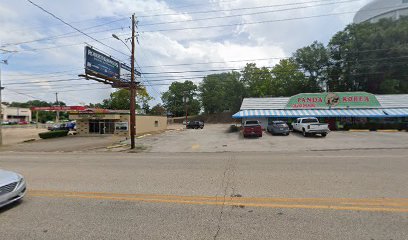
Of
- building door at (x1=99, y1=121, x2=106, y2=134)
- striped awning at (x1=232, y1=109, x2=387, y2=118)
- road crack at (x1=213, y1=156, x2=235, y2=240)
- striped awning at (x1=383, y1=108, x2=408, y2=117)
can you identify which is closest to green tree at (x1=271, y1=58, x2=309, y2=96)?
striped awning at (x1=232, y1=109, x2=387, y2=118)

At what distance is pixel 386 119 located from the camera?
30.1 m

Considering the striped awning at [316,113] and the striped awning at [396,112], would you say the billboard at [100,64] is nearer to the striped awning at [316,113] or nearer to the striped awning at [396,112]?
the striped awning at [316,113]

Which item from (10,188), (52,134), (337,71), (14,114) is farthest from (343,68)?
(14,114)

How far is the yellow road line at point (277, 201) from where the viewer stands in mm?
4805

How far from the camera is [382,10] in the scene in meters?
81.9

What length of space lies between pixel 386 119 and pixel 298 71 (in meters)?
30.9

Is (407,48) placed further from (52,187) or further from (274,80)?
(52,187)

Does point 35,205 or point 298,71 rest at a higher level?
point 298,71

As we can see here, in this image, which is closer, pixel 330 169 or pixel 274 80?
pixel 330 169

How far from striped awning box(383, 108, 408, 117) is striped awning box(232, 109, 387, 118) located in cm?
59

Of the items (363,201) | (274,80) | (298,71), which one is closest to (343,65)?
(298,71)

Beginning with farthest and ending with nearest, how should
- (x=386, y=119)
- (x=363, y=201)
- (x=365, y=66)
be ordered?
(x=365, y=66)
(x=386, y=119)
(x=363, y=201)

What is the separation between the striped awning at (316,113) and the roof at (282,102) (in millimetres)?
1269

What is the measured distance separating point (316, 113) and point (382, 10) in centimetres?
7764
